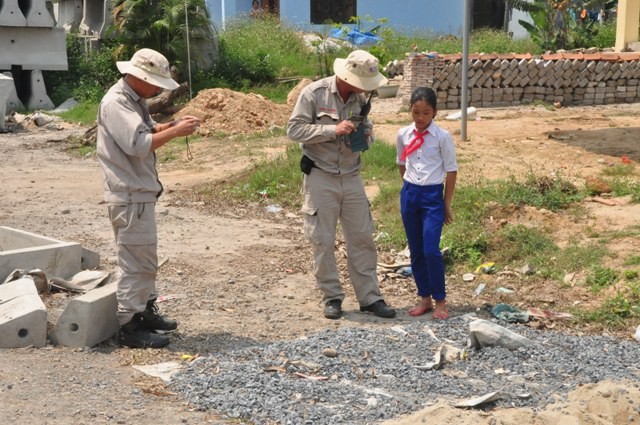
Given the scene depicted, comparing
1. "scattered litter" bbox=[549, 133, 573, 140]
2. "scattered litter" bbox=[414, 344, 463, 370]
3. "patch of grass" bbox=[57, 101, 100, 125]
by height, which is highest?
"scattered litter" bbox=[549, 133, 573, 140]

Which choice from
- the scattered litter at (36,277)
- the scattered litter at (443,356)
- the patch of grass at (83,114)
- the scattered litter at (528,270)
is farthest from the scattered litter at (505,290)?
the patch of grass at (83,114)

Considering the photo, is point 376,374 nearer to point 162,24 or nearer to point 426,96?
point 426,96

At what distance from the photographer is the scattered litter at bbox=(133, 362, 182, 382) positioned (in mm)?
5543

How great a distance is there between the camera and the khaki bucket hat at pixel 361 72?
21.9 ft

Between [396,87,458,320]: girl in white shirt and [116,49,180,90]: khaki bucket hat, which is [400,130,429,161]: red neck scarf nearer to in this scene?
[396,87,458,320]: girl in white shirt

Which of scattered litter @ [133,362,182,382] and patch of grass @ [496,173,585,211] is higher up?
patch of grass @ [496,173,585,211]

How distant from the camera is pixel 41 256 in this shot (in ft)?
25.2

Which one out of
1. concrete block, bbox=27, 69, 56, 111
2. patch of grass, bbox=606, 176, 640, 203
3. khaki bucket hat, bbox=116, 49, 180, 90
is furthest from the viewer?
concrete block, bbox=27, 69, 56, 111

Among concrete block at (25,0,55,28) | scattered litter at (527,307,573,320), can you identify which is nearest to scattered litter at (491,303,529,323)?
scattered litter at (527,307,573,320)

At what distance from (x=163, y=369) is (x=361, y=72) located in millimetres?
2471

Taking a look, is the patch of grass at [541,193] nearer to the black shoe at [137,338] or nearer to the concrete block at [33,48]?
the black shoe at [137,338]

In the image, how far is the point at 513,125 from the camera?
1456 centimetres

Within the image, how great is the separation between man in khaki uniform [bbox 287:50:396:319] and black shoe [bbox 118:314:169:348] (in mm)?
1391

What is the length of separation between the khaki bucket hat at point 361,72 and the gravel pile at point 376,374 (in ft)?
5.55
